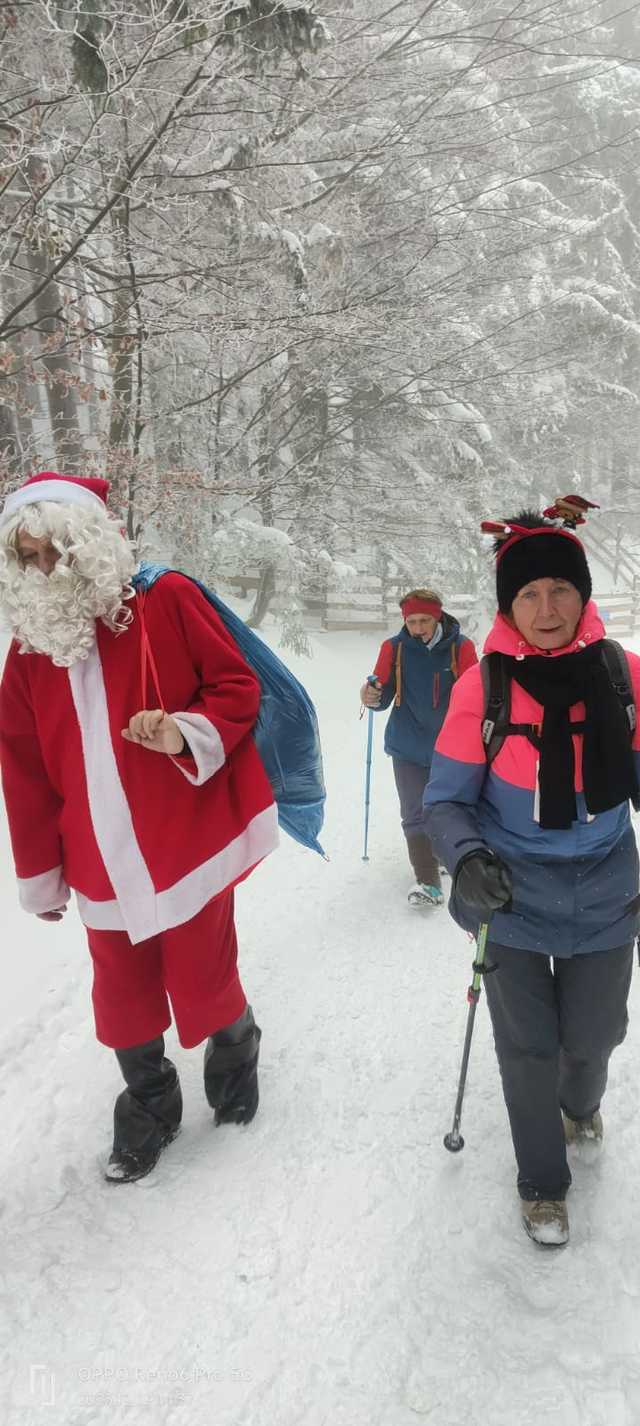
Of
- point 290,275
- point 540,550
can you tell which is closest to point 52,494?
point 540,550

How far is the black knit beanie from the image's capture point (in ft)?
7.09

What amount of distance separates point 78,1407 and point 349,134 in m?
10.3

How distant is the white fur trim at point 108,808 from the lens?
2.30m

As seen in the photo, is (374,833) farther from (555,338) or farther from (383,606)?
(555,338)

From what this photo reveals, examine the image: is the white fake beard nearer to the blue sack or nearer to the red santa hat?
the red santa hat

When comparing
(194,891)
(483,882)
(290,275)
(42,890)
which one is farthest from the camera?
(290,275)

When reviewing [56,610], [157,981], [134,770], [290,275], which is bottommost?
[157,981]

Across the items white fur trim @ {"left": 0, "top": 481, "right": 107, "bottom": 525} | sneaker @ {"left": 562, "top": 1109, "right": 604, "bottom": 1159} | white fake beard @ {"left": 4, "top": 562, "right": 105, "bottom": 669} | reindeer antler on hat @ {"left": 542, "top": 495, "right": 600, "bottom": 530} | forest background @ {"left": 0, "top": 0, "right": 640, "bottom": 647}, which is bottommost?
sneaker @ {"left": 562, "top": 1109, "right": 604, "bottom": 1159}

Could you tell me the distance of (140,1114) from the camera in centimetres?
267

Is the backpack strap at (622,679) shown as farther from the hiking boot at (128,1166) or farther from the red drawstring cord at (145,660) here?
the hiking boot at (128,1166)

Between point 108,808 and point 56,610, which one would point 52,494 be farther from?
point 108,808

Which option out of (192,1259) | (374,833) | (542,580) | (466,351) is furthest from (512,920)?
(466,351)

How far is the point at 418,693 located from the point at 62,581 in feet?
9.57

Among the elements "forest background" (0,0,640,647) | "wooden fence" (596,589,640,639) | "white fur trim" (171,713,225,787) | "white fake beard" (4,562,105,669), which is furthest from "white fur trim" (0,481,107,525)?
"wooden fence" (596,589,640,639)
